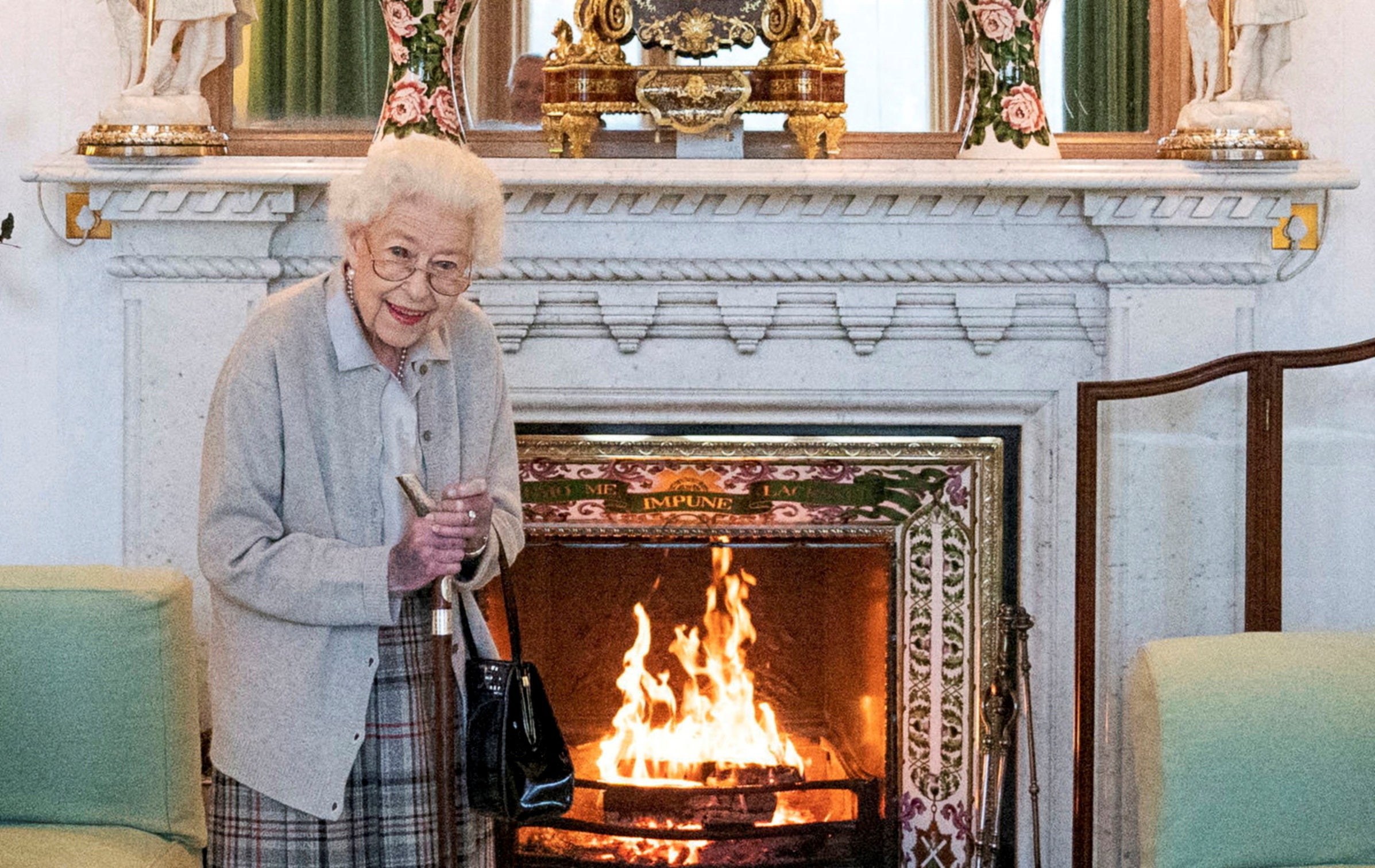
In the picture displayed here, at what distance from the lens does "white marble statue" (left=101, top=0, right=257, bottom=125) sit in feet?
9.23

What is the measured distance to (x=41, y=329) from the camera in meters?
2.98

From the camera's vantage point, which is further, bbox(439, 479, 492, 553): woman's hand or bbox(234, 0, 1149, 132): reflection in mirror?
bbox(234, 0, 1149, 132): reflection in mirror

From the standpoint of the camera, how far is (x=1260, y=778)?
225 centimetres

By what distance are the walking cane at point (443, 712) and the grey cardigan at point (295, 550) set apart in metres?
0.06

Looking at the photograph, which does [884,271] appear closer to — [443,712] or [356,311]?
[356,311]

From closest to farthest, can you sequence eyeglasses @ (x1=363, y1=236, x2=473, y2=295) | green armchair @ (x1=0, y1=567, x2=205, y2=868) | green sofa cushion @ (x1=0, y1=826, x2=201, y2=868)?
1. eyeglasses @ (x1=363, y1=236, x2=473, y2=295)
2. green sofa cushion @ (x1=0, y1=826, x2=201, y2=868)
3. green armchair @ (x1=0, y1=567, x2=205, y2=868)

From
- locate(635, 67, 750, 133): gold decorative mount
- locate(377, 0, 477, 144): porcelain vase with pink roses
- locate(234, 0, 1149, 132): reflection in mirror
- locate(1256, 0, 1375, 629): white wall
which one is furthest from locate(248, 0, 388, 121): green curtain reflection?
locate(1256, 0, 1375, 629): white wall

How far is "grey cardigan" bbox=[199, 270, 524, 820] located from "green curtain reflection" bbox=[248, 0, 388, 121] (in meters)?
1.18

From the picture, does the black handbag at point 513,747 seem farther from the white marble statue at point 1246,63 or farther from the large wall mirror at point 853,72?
the white marble statue at point 1246,63

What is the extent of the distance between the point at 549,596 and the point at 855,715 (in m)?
0.67

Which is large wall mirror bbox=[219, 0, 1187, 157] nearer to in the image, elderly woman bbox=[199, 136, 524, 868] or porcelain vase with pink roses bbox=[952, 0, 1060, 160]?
porcelain vase with pink roses bbox=[952, 0, 1060, 160]

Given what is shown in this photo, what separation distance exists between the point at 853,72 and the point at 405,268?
4.48 ft

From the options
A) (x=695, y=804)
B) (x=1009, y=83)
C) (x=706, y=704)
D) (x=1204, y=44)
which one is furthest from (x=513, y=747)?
(x=1204, y=44)

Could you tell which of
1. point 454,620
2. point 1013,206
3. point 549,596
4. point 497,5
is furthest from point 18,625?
point 1013,206
